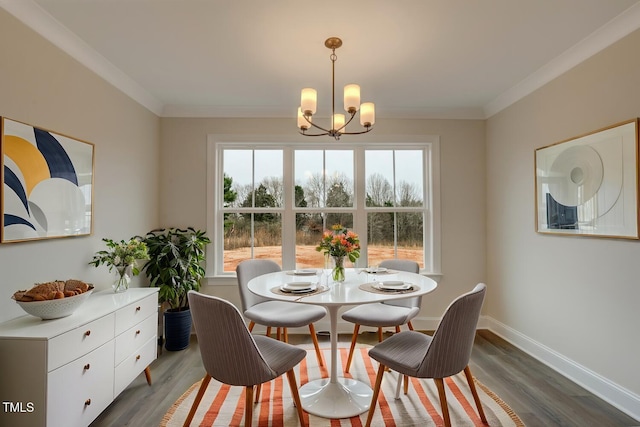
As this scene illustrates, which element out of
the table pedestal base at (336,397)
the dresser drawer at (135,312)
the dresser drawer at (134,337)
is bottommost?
the table pedestal base at (336,397)

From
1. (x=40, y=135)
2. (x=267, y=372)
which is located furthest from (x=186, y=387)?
(x=40, y=135)

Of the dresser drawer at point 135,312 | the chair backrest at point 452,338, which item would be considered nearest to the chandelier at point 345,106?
the chair backrest at point 452,338

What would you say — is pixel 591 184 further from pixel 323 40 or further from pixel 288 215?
pixel 288 215

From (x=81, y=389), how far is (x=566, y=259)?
341cm

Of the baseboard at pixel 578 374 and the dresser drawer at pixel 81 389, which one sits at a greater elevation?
the dresser drawer at pixel 81 389

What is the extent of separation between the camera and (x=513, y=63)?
253 centimetres

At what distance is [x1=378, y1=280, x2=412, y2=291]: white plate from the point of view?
1.94m

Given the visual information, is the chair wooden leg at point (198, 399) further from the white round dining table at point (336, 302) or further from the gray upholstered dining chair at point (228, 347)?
the white round dining table at point (336, 302)

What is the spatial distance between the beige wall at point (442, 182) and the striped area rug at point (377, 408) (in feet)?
4.16

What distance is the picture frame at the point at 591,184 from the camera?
1.99 m

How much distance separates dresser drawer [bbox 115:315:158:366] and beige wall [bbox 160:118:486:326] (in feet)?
3.40

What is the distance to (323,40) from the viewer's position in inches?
85.1

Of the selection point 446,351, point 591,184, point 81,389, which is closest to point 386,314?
point 446,351

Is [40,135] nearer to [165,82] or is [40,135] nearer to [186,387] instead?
[165,82]
